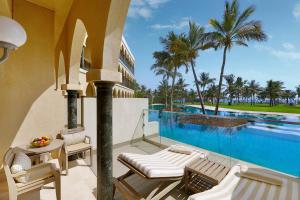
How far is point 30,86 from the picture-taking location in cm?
438

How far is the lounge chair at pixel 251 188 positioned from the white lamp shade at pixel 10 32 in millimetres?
2791

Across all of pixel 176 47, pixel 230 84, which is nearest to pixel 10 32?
pixel 176 47

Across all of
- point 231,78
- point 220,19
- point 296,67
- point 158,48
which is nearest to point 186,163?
point 220,19

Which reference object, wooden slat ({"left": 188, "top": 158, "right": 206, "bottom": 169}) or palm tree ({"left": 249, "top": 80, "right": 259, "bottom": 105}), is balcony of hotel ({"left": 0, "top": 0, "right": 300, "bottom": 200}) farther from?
palm tree ({"left": 249, "top": 80, "right": 259, "bottom": 105})

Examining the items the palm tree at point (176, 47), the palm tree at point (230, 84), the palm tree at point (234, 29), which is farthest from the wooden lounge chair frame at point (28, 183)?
the palm tree at point (230, 84)

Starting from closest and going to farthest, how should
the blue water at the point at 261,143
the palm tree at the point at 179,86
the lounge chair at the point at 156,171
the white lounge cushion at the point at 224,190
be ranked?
the white lounge cushion at the point at 224,190 → the lounge chair at the point at 156,171 → the blue water at the point at 261,143 → the palm tree at the point at 179,86

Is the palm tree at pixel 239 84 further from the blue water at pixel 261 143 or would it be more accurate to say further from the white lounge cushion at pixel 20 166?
the white lounge cushion at pixel 20 166

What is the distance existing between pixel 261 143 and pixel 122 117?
536 cm

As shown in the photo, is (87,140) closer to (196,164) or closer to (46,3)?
(196,164)

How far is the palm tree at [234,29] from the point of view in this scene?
13953 mm

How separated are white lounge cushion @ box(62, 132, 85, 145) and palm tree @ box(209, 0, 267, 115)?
47.2 feet

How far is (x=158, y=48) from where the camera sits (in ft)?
79.7

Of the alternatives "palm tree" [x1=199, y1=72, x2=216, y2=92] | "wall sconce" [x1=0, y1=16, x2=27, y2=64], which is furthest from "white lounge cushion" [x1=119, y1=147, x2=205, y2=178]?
"palm tree" [x1=199, y1=72, x2=216, y2=92]

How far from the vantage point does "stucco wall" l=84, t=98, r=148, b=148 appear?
620cm
